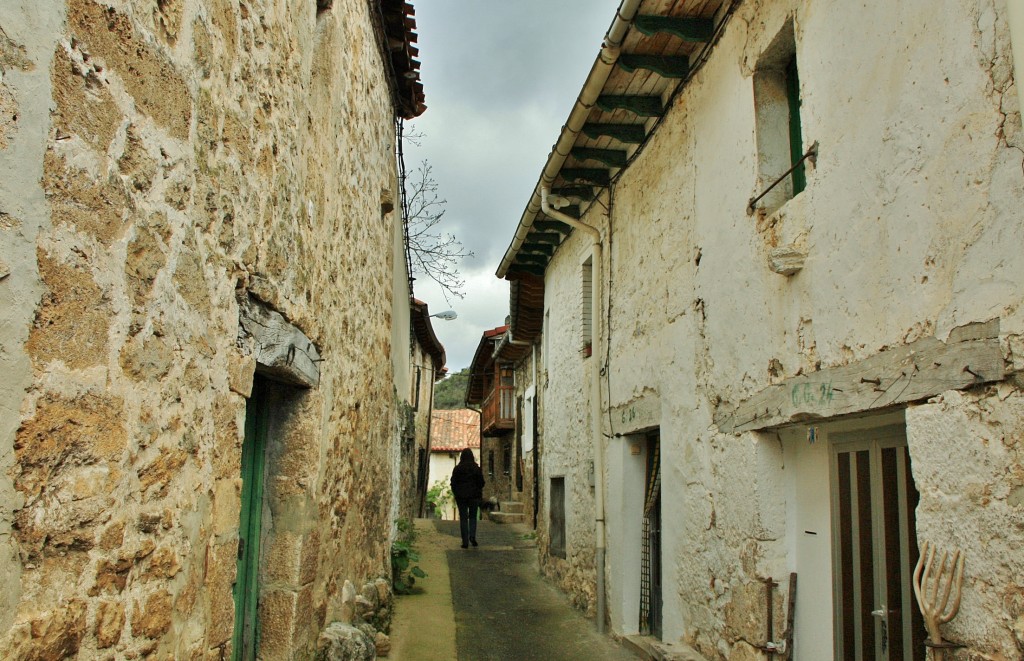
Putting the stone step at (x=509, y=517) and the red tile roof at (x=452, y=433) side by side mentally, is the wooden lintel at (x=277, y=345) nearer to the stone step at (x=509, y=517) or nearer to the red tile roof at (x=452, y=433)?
the stone step at (x=509, y=517)

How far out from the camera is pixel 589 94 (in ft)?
17.7

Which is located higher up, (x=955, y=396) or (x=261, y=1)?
(x=261, y=1)

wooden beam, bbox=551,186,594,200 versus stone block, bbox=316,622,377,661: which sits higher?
wooden beam, bbox=551,186,594,200

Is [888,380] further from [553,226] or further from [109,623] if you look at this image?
[553,226]

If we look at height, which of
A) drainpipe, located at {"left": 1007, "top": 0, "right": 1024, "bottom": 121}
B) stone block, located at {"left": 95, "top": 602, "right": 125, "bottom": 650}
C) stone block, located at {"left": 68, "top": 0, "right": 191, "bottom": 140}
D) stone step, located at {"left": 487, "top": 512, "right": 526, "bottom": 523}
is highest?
drainpipe, located at {"left": 1007, "top": 0, "right": 1024, "bottom": 121}

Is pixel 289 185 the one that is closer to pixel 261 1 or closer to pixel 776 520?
pixel 261 1

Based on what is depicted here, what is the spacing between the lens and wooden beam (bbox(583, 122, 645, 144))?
6199 mm

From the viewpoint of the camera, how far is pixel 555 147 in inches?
250

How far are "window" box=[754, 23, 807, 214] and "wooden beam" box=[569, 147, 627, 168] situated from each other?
232 cm

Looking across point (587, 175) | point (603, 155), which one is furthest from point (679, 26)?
point (587, 175)

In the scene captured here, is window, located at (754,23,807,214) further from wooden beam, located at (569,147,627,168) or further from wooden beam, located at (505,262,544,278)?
wooden beam, located at (505,262,544,278)

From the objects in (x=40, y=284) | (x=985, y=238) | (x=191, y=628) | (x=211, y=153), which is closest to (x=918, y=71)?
(x=985, y=238)

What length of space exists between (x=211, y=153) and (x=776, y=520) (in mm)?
3317

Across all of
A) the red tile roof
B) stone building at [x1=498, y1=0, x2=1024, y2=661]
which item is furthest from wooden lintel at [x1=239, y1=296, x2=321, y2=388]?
the red tile roof
